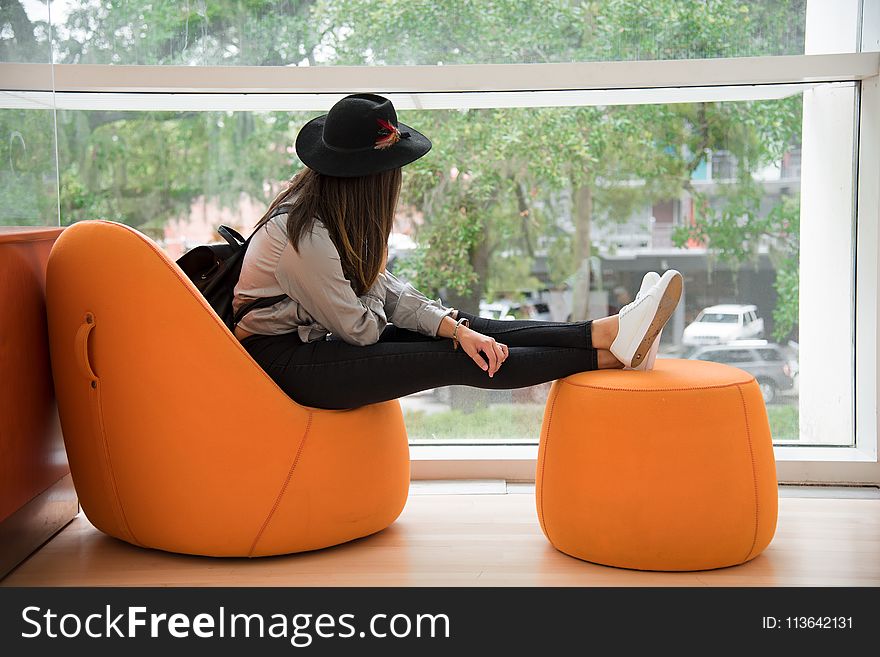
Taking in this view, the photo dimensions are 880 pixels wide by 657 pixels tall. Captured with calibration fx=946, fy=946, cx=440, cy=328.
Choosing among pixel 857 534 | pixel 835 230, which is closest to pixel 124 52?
pixel 835 230

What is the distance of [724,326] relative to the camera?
3.45 metres

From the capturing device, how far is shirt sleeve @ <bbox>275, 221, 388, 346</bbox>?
7.82 feet

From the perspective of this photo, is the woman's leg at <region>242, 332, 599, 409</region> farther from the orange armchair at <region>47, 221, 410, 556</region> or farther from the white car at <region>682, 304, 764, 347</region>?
the white car at <region>682, 304, 764, 347</region>

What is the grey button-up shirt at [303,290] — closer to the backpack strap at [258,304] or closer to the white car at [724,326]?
the backpack strap at [258,304]

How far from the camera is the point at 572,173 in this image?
134 inches

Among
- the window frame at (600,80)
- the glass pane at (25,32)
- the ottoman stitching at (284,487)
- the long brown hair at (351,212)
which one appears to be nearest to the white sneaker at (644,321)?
the long brown hair at (351,212)

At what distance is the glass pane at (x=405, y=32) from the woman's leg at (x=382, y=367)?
4.37ft

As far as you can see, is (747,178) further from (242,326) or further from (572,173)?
(242,326)

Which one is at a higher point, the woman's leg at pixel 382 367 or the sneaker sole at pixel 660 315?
the sneaker sole at pixel 660 315

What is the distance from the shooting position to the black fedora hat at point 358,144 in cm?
243

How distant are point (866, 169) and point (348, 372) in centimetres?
197

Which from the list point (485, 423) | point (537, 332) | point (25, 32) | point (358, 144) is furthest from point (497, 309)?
point (25, 32)

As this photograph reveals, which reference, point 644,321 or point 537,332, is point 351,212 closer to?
point 537,332
